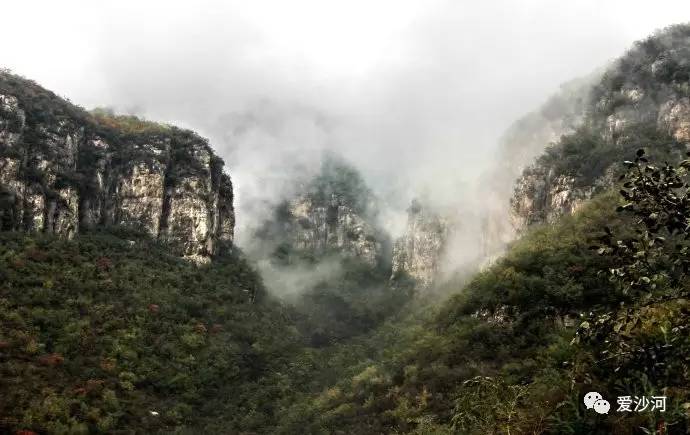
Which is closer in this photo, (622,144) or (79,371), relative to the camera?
(79,371)

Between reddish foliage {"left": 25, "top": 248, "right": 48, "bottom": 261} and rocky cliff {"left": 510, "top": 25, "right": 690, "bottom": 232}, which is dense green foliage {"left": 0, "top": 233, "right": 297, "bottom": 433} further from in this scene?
rocky cliff {"left": 510, "top": 25, "right": 690, "bottom": 232}

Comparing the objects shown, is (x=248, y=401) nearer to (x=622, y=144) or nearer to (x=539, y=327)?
(x=539, y=327)

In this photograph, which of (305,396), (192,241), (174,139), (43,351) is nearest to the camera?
(43,351)

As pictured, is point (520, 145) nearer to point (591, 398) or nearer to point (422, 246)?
point (422, 246)

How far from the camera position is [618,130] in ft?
237

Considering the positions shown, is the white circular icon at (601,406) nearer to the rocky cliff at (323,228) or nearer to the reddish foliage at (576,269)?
the reddish foliage at (576,269)

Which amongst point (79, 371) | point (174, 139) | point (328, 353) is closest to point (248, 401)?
point (79, 371)

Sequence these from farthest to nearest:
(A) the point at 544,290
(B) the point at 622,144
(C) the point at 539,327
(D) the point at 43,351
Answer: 1. (B) the point at 622,144
2. (D) the point at 43,351
3. (A) the point at 544,290
4. (C) the point at 539,327

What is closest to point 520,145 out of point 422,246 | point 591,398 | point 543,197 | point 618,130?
point 618,130

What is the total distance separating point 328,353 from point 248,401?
22224 mm

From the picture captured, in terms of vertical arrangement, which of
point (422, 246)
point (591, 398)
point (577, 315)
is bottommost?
point (591, 398)

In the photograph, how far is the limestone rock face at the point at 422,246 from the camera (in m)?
130

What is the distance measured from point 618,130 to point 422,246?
67844 millimetres

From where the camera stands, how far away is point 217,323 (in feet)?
230
